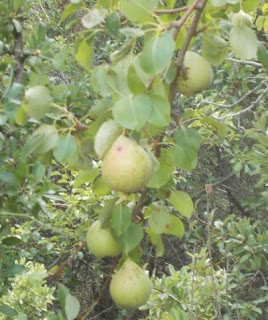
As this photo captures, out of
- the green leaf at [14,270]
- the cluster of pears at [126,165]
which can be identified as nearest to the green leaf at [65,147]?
the cluster of pears at [126,165]

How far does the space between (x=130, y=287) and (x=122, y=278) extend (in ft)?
0.08

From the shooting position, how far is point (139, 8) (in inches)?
40.7

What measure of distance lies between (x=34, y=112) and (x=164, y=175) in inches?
10.5

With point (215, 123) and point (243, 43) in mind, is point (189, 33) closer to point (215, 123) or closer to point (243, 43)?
point (243, 43)

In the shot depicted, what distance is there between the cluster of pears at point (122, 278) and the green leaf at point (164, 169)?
13 cm

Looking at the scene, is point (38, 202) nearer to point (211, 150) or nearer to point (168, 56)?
point (168, 56)

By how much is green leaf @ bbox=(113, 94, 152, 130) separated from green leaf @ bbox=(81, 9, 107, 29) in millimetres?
194

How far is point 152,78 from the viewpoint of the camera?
1.00 meters

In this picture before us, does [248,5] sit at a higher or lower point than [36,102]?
higher

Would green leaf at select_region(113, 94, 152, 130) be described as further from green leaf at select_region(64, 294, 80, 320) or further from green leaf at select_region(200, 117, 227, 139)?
green leaf at select_region(64, 294, 80, 320)

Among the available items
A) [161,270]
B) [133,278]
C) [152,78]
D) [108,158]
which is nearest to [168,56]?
[152,78]

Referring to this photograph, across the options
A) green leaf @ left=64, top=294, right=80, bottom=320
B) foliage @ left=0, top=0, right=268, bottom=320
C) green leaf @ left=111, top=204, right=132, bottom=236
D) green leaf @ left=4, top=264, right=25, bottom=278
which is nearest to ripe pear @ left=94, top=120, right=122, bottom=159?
foliage @ left=0, top=0, right=268, bottom=320

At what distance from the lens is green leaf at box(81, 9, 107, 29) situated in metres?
1.08

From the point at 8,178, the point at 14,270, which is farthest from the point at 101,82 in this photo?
the point at 14,270
